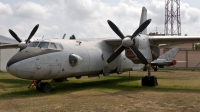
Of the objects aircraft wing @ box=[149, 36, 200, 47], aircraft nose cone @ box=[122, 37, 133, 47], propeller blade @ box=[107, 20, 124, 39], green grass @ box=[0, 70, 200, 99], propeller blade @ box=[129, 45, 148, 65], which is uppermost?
propeller blade @ box=[107, 20, 124, 39]

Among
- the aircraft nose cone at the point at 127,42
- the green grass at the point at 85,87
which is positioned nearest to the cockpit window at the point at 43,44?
the green grass at the point at 85,87

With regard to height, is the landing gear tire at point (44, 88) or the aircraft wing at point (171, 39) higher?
the aircraft wing at point (171, 39)

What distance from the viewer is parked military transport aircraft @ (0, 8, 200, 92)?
11.6 meters

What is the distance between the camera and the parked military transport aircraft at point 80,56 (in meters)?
11.6

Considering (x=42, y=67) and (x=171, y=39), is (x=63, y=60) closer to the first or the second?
(x=42, y=67)

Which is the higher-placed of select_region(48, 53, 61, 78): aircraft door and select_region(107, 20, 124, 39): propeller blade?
select_region(107, 20, 124, 39): propeller blade

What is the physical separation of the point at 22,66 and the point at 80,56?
4.06m

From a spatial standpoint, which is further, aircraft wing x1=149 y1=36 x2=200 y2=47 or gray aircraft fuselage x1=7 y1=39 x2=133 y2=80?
aircraft wing x1=149 y1=36 x2=200 y2=47

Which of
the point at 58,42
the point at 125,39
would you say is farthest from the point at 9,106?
the point at 125,39

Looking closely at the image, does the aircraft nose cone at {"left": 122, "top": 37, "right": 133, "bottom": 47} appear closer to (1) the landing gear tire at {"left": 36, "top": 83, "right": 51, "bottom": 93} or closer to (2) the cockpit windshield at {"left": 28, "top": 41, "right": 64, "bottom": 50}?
(2) the cockpit windshield at {"left": 28, "top": 41, "right": 64, "bottom": 50}

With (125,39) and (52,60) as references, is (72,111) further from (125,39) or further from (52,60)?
(125,39)

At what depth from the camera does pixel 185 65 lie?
46.1 metres

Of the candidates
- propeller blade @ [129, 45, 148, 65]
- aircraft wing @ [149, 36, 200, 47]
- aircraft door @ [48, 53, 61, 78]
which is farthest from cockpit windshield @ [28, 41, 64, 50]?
aircraft wing @ [149, 36, 200, 47]

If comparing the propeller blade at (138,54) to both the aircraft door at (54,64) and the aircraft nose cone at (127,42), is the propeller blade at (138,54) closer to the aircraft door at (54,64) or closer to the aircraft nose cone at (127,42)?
the aircraft nose cone at (127,42)
